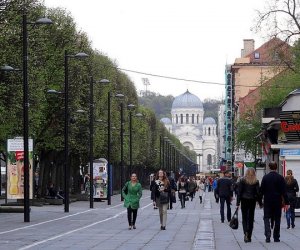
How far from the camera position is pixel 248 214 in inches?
976

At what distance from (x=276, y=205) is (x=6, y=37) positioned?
2079 cm

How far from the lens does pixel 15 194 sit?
48.6 m

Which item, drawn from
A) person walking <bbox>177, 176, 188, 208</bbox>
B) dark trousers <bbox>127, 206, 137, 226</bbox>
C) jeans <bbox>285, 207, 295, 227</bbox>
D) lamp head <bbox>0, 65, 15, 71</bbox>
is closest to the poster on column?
lamp head <bbox>0, 65, 15, 71</bbox>

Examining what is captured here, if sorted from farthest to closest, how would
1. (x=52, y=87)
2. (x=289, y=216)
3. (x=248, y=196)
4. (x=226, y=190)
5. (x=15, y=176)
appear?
(x=52, y=87) → (x=15, y=176) → (x=226, y=190) → (x=289, y=216) → (x=248, y=196)

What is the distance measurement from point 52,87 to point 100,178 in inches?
322

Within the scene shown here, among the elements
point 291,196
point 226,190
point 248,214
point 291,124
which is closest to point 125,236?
point 248,214

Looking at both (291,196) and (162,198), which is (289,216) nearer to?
(291,196)

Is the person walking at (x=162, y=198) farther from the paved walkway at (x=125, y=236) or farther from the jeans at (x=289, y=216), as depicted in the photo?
the jeans at (x=289, y=216)

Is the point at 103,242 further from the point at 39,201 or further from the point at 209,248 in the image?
the point at 39,201

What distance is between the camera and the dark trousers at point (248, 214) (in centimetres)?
2466

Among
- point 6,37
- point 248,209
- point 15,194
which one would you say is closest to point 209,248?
point 248,209

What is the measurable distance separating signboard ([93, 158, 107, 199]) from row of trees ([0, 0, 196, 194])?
7.28 ft

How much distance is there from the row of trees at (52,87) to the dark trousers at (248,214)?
1942 centimetres

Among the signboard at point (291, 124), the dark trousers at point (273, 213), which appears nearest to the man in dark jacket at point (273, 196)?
the dark trousers at point (273, 213)
